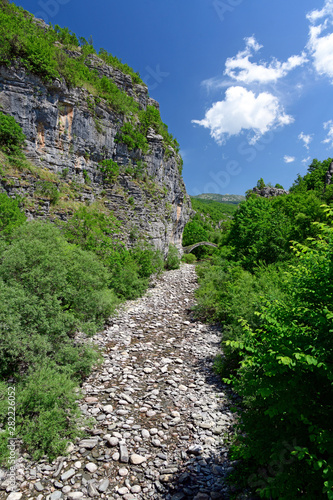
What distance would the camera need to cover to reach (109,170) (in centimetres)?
2780

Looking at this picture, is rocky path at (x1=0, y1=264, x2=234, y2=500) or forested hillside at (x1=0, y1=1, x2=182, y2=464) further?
forested hillside at (x1=0, y1=1, x2=182, y2=464)

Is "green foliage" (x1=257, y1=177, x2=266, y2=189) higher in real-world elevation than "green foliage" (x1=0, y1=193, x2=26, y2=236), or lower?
higher

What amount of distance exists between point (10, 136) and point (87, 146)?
797 cm

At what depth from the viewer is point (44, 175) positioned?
20703 millimetres

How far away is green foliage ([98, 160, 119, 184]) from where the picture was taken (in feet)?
90.1

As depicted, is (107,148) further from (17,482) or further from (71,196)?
(17,482)

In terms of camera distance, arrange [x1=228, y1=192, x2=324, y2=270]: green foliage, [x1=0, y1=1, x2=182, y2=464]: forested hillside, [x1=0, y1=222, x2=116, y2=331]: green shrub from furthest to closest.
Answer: [x1=228, y1=192, x2=324, y2=270]: green foliage
[x1=0, y1=222, x2=116, y2=331]: green shrub
[x1=0, y1=1, x2=182, y2=464]: forested hillside

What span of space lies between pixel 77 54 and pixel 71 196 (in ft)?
71.4

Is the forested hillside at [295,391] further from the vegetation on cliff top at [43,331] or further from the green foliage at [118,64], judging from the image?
the green foliage at [118,64]

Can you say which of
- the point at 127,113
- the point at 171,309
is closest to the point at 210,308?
the point at 171,309

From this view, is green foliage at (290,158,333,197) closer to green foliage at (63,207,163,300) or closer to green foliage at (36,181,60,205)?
green foliage at (63,207,163,300)

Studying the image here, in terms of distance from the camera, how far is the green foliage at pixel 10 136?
18692 millimetres

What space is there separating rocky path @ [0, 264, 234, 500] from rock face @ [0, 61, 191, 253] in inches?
573

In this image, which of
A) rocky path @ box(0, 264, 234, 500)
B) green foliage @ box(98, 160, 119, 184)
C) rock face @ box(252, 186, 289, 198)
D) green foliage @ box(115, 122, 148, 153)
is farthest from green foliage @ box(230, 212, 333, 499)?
rock face @ box(252, 186, 289, 198)
